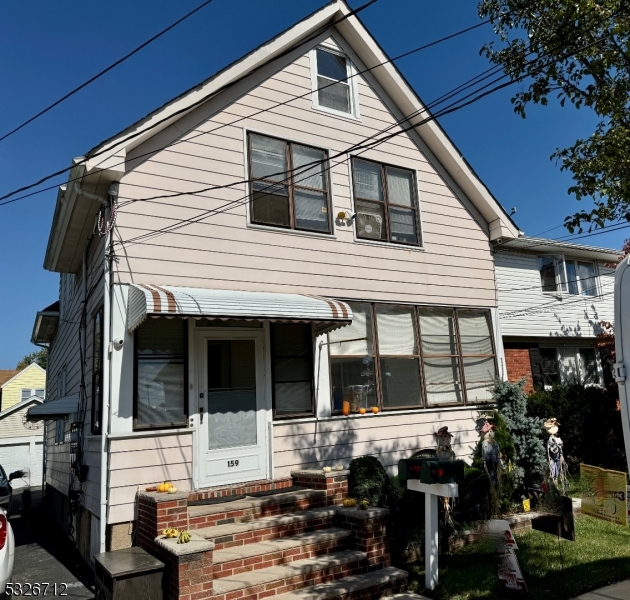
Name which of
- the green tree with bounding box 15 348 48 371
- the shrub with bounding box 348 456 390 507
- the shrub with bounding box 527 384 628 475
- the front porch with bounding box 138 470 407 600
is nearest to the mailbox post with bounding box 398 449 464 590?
the front porch with bounding box 138 470 407 600

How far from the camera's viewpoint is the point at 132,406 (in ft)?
23.0

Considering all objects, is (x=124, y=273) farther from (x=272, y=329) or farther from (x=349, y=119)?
(x=349, y=119)

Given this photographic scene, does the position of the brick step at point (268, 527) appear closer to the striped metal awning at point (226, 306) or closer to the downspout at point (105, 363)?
the downspout at point (105, 363)

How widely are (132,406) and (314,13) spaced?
278 inches

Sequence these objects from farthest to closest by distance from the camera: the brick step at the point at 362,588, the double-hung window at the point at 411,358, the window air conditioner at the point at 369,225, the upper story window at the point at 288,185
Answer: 1. the window air conditioner at the point at 369,225
2. the double-hung window at the point at 411,358
3. the upper story window at the point at 288,185
4. the brick step at the point at 362,588

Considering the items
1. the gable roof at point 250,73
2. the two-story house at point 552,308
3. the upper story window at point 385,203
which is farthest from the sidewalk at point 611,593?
the two-story house at point 552,308

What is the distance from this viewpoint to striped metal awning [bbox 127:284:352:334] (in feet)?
21.7

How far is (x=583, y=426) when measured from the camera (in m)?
11.6

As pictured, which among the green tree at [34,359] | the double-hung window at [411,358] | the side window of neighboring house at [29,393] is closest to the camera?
the double-hung window at [411,358]

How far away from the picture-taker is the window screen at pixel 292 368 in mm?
8320

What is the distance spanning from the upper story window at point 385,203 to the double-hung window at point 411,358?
53.6 inches

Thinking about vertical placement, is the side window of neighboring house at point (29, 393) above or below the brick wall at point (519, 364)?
above

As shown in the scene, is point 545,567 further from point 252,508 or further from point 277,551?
point 252,508

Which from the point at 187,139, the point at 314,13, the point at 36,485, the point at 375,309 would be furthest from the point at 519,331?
the point at 36,485
